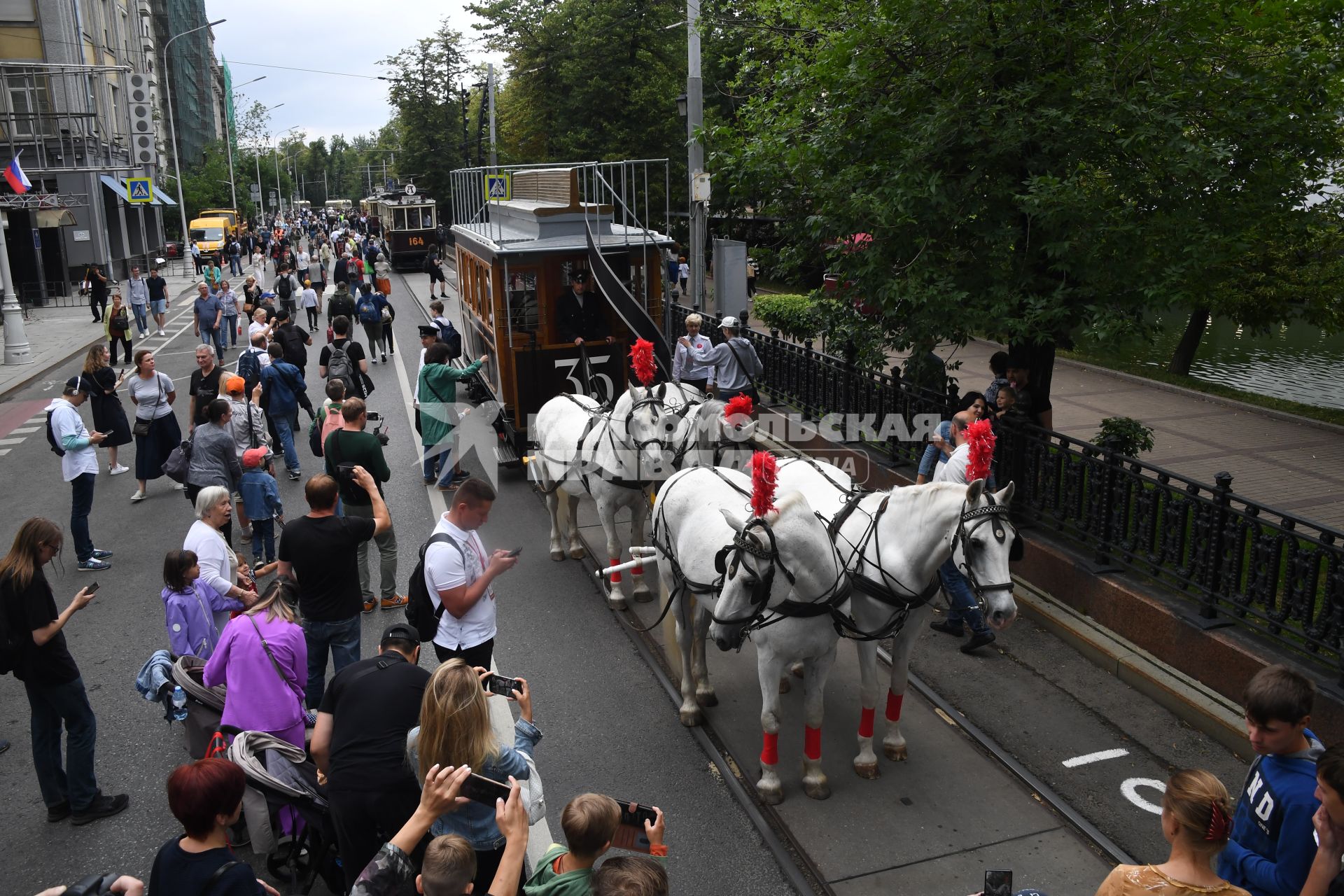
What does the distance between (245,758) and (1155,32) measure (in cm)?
863

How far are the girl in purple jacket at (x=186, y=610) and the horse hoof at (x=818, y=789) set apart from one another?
12.4 ft

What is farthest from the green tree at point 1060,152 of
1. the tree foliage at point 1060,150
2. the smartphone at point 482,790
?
the smartphone at point 482,790

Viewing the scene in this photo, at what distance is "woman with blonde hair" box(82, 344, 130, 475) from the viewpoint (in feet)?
36.0

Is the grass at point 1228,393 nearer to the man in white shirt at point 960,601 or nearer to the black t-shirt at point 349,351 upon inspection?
the man in white shirt at point 960,601

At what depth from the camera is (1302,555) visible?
6.19 metres

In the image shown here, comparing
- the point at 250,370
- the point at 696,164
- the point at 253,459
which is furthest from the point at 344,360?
the point at 696,164

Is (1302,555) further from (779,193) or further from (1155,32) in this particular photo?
(779,193)

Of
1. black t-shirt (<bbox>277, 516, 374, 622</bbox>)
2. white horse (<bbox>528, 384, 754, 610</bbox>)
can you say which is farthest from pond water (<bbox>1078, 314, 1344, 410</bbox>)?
black t-shirt (<bbox>277, 516, 374, 622</bbox>)

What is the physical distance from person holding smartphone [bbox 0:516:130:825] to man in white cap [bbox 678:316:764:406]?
794 cm

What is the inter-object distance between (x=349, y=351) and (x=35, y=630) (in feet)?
26.2

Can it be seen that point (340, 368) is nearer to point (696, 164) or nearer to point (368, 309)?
point (368, 309)

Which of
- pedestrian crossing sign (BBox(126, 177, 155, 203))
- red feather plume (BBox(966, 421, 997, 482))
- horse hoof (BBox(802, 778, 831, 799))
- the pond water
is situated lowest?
the pond water

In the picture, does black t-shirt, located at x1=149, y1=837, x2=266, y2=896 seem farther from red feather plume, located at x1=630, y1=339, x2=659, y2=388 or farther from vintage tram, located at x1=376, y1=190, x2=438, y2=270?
vintage tram, located at x1=376, y1=190, x2=438, y2=270

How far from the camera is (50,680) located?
18.0ft
